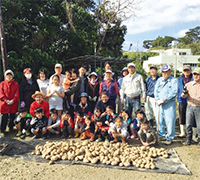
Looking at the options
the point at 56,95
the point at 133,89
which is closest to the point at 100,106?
the point at 133,89

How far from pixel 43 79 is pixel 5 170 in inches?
98.6

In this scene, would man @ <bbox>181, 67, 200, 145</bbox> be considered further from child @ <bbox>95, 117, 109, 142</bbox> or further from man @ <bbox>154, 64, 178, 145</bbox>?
child @ <bbox>95, 117, 109, 142</bbox>

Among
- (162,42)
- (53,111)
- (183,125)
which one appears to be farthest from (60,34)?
(162,42)

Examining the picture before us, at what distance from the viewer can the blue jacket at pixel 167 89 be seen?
4.31 meters

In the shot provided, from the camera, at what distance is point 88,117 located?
4711 millimetres

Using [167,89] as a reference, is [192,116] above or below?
below

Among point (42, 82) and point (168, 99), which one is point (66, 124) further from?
point (168, 99)

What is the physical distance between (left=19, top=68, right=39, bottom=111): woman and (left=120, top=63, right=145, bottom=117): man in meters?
2.28

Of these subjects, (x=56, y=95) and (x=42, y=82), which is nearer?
(x=56, y=95)

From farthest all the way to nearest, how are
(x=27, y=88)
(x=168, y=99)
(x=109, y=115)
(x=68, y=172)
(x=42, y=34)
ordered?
(x=42, y=34) < (x=27, y=88) < (x=109, y=115) < (x=168, y=99) < (x=68, y=172)

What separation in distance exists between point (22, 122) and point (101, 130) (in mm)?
1963

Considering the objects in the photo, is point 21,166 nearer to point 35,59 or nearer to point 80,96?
point 80,96

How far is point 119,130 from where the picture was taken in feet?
14.6

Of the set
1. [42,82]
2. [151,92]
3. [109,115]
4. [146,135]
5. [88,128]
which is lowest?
[146,135]
